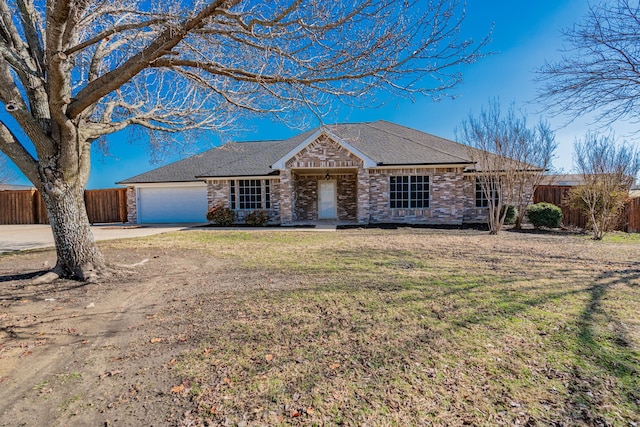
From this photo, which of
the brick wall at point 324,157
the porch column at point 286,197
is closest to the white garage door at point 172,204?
the porch column at point 286,197

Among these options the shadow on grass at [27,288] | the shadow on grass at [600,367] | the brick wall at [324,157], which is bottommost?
the shadow on grass at [600,367]

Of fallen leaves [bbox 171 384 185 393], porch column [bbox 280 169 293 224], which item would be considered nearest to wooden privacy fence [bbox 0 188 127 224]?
porch column [bbox 280 169 293 224]

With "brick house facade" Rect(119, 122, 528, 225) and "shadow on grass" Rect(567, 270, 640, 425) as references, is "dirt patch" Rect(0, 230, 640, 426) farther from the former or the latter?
"brick house facade" Rect(119, 122, 528, 225)

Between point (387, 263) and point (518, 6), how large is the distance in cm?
576

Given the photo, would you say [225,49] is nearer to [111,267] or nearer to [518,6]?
[111,267]

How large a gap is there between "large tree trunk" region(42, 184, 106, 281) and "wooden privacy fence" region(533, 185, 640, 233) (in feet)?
56.4

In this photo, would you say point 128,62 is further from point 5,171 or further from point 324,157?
point 5,171

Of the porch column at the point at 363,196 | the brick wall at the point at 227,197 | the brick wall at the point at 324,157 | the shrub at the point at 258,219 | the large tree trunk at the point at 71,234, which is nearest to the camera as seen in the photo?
the large tree trunk at the point at 71,234

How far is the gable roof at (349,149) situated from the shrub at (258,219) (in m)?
2.06

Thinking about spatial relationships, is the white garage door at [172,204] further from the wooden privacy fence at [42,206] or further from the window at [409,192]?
the window at [409,192]

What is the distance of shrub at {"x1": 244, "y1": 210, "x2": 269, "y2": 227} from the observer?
1572 centimetres

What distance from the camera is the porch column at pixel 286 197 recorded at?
605 inches

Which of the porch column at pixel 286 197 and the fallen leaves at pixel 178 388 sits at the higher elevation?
the porch column at pixel 286 197

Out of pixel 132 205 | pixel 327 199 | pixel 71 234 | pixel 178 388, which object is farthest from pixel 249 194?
pixel 178 388
